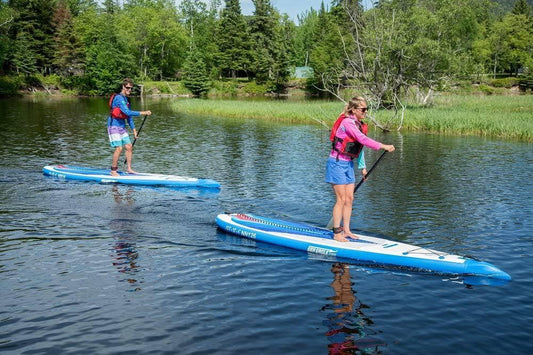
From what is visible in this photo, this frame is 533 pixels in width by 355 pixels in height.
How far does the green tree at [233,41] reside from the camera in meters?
86.2

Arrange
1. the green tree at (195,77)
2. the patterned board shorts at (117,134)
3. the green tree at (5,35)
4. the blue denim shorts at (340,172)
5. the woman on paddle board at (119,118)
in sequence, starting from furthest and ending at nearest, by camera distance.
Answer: the green tree at (195,77)
the green tree at (5,35)
the patterned board shorts at (117,134)
the woman on paddle board at (119,118)
the blue denim shorts at (340,172)

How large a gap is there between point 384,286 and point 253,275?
6.89ft

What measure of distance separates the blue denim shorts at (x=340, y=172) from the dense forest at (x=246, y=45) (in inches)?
1034

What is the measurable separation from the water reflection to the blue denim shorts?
375 centimetres

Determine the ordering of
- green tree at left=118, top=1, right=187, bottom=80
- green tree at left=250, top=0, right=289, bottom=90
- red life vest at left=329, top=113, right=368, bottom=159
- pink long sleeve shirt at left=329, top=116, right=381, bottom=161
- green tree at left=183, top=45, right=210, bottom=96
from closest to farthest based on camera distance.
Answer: pink long sleeve shirt at left=329, top=116, right=381, bottom=161, red life vest at left=329, top=113, right=368, bottom=159, green tree at left=183, top=45, right=210, bottom=96, green tree at left=250, top=0, right=289, bottom=90, green tree at left=118, top=1, right=187, bottom=80

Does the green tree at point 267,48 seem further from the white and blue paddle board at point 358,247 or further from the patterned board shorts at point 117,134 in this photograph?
the white and blue paddle board at point 358,247

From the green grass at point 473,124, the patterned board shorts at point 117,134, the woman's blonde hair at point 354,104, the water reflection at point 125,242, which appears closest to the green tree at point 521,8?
the green grass at point 473,124

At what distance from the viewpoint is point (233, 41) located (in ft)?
284

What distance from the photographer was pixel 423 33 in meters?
36.1

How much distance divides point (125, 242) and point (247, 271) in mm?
2728

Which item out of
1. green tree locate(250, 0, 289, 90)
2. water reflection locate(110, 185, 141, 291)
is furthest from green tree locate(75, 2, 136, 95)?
water reflection locate(110, 185, 141, 291)

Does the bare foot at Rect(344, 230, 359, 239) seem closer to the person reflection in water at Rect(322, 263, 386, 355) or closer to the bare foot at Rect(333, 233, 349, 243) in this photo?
the bare foot at Rect(333, 233, 349, 243)

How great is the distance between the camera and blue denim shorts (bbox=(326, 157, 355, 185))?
8.98 metres

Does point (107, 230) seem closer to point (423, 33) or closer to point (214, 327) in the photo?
point (214, 327)
